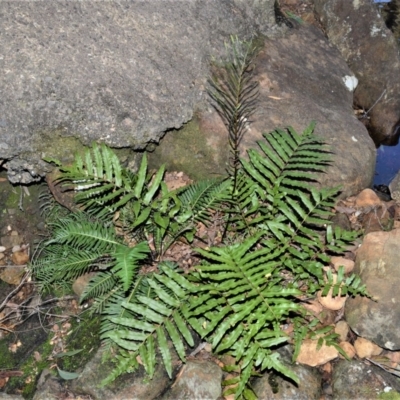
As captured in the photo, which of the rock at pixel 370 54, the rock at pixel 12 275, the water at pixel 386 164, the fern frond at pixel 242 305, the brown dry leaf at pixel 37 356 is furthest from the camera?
the rock at pixel 370 54

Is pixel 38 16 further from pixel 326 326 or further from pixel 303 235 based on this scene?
pixel 326 326

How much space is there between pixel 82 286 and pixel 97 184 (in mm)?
739

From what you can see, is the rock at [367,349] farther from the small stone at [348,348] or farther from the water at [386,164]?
the water at [386,164]

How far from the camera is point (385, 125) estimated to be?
489cm

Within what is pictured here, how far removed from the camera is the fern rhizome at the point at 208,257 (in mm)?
2896

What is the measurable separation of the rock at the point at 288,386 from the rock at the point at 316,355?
0.07 meters

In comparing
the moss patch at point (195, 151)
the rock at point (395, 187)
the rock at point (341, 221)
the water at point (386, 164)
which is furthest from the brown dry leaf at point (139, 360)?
the water at point (386, 164)

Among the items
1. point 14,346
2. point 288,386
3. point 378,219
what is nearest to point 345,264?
point 378,219

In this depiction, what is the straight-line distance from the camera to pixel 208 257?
9.80 ft

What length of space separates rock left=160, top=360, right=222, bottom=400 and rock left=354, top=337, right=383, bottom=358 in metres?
0.90

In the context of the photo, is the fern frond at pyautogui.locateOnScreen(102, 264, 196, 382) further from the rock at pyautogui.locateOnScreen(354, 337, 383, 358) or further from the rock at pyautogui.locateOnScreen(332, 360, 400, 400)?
the rock at pyautogui.locateOnScreen(354, 337, 383, 358)

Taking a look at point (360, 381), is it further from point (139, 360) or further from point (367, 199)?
point (367, 199)

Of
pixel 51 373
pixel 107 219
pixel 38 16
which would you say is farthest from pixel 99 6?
pixel 51 373

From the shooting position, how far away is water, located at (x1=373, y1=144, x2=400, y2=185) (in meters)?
4.43
